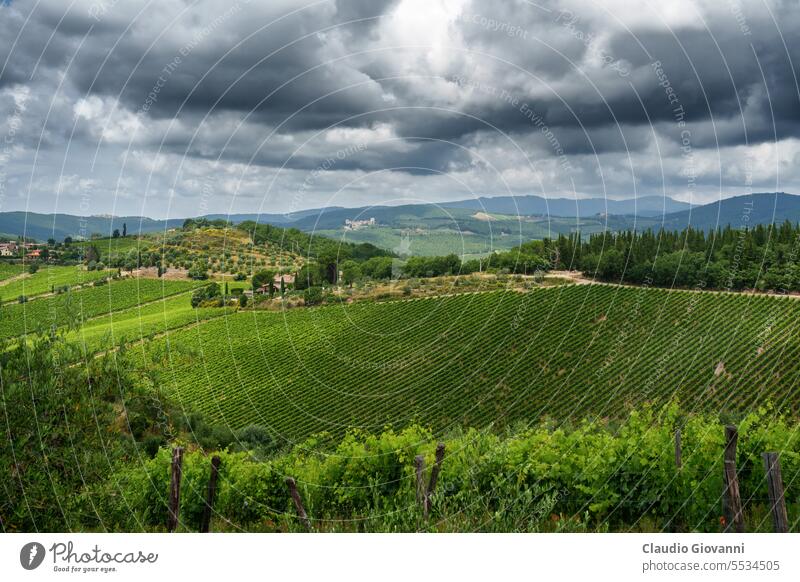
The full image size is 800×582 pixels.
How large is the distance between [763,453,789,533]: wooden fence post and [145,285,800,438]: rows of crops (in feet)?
147

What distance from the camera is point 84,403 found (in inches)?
307

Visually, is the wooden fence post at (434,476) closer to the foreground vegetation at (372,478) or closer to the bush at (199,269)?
the foreground vegetation at (372,478)

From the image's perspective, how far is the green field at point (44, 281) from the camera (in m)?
57.8

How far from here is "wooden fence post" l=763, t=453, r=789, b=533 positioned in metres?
6.64

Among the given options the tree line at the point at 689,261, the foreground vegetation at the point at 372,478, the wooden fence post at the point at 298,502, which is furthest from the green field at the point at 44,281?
the wooden fence post at the point at 298,502

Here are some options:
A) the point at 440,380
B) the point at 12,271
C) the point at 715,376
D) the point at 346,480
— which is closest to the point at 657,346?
the point at 715,376

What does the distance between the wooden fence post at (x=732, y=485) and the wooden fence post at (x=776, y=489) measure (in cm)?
35

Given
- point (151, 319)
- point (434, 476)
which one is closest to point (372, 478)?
point (434, 476)

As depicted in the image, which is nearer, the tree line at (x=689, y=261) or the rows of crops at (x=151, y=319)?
the rows of crops at (x=151, y=319)

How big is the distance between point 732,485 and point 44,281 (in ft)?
269

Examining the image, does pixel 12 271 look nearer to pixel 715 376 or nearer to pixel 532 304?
pixel 532 304

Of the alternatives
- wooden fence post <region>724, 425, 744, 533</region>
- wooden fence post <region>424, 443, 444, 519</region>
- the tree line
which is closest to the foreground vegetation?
wooden fence post <region>424, 443, 444, 519</region>

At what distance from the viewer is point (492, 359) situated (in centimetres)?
7644

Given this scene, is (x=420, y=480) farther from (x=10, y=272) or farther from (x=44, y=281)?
(x=44, y=281)
